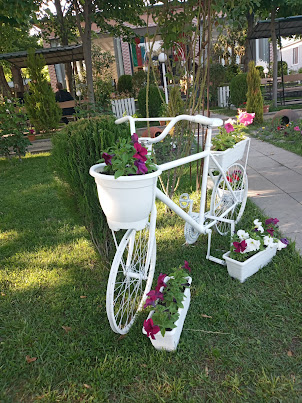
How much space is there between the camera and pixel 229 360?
1843mm

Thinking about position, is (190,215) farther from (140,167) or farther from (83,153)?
(140,167)

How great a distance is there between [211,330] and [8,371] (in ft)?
4.11

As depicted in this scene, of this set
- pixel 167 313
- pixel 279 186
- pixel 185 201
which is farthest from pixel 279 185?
pixel 167 313

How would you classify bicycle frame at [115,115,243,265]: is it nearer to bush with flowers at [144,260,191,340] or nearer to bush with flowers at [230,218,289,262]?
bush with flowers at [230,218,289,262]

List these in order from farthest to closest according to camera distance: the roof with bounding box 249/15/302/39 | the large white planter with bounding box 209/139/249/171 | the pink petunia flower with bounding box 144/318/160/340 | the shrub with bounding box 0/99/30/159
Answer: the roof with bounding box 249/15/302/39 < the shrub with bounding box 0/99/30/159 < the large white planter with bounding box 209/139/249/171 < the pink petunia flower with bounding box 144/318/160/340

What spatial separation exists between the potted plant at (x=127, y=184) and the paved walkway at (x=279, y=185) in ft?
5.64

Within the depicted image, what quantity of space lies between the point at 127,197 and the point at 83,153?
34.5 inches

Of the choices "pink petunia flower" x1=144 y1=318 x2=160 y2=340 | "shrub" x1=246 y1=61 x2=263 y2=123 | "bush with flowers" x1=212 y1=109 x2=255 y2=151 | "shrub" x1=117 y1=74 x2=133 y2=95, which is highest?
"shrub" x1=117 y1=74 x2=133 y2=95

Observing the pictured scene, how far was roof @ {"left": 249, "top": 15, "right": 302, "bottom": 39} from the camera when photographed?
11142 millimetres

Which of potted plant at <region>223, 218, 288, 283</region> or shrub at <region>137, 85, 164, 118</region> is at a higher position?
shrub at <region>137, 85, 164, 118</region>

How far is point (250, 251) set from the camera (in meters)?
2.63

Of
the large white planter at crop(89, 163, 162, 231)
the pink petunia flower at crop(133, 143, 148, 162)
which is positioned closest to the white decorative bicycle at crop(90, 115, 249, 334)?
the large white planter at crop(89, 163, 162, 231)

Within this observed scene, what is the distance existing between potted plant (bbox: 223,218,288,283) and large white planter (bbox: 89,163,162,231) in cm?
102

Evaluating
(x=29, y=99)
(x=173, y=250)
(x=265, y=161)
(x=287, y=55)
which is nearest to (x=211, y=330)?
(x=173, y=250)
